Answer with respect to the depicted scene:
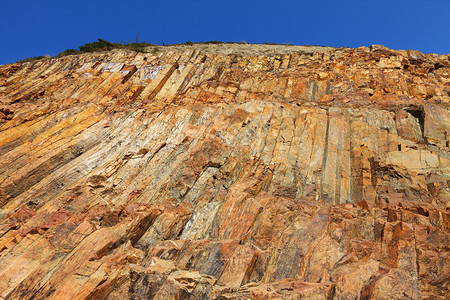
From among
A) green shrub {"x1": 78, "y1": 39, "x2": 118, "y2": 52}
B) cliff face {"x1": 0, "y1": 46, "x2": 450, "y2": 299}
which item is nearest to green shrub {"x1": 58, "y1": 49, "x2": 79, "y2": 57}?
green shrub {"x1": 78, "y1": 39, "x2": 118, "y2": 52}

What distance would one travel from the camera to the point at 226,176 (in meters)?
18.2

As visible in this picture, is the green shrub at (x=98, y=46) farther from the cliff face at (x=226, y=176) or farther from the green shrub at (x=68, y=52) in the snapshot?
the cliff face at (x=226, y=176)

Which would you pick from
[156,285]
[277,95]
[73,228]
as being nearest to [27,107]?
[73,228]

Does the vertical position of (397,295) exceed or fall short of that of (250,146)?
it falls short

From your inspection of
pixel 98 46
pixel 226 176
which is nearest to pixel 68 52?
pixel 98 46

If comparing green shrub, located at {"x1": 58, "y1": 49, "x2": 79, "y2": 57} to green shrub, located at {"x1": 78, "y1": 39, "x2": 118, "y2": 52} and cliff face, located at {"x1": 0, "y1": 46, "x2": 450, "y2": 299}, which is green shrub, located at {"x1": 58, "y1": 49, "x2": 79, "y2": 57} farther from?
cliff face, located at {"x1": 0, "y1": 46, "x2": 450, "y2": 299}

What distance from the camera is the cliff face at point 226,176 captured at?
38.7 feet

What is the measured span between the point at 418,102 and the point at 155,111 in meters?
16.8

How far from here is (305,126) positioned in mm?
21859

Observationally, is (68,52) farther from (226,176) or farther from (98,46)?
(226,176)

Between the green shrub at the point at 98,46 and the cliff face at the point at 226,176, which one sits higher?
the green shrub at the point at 98,46

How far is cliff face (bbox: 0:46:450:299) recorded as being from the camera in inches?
464

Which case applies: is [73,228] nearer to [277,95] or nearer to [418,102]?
[277,95]

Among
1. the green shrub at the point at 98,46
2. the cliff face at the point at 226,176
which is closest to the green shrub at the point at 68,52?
the green shrub at the point at 98,46
